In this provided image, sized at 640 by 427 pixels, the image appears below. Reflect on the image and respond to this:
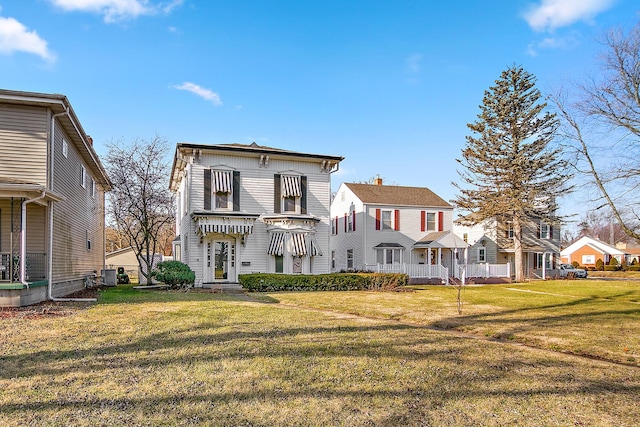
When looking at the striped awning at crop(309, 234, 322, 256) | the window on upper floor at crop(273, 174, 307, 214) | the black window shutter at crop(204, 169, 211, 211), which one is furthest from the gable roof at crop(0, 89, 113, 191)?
the striped awning at crop(309, 234, 322, 256)

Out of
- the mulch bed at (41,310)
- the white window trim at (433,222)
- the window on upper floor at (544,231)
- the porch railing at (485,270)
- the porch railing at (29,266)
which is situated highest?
the white window trim at (433,222)

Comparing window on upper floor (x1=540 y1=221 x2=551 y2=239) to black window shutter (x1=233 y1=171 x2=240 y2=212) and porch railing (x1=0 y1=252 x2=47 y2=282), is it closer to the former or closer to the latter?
black window shutter (x1=233 y1=171 x2=240 y2=212)

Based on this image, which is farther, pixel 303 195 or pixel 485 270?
pixel 485 270

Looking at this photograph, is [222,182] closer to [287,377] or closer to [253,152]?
[253,152]

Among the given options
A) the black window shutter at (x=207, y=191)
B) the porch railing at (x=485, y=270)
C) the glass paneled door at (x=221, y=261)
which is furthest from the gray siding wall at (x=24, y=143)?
the porch railing at (x=485, y=270)

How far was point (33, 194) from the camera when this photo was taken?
12.4 metres

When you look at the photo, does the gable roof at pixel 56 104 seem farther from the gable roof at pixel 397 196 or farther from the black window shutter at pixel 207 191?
the gable roof at pixel 397 196

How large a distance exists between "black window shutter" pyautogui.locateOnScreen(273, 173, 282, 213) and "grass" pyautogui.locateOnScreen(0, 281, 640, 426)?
1371cm

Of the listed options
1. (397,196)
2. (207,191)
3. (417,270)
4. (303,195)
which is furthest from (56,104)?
(397,196)

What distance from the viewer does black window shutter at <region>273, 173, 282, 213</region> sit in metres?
23.1

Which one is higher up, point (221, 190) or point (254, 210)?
point (221, 190)

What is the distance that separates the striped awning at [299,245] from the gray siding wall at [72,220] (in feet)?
32.1

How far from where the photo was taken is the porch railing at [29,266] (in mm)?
12974

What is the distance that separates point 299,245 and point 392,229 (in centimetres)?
1074
